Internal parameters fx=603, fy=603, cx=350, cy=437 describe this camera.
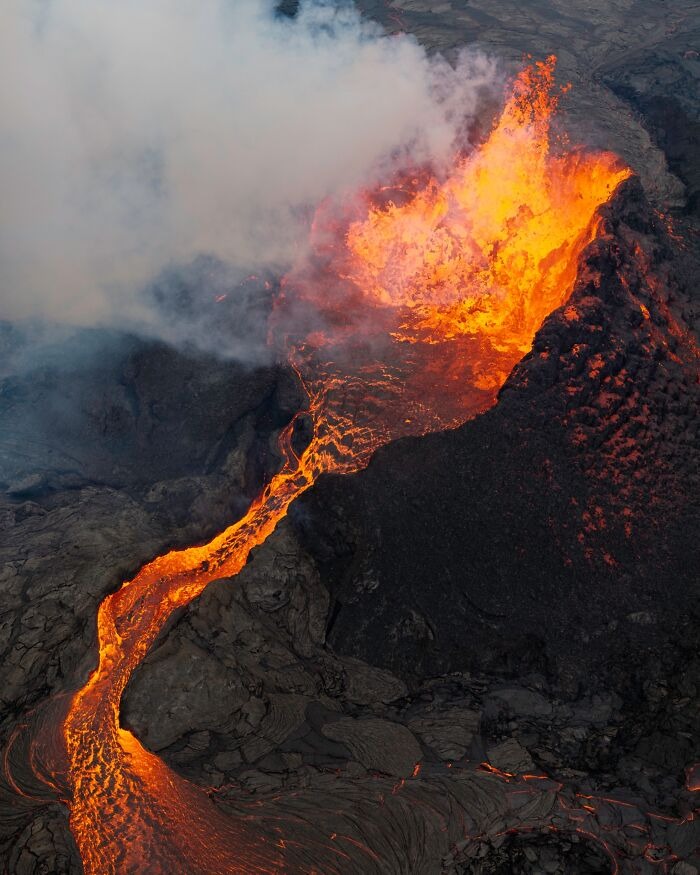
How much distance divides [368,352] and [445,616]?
4.91 m

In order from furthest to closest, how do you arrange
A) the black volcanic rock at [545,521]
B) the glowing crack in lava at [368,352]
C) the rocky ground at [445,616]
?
the black volcanic rock at [545,521]
the glowing crack in lava at [368,352]
the rocky ground at [445,616]

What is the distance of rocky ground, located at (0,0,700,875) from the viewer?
6574 mm

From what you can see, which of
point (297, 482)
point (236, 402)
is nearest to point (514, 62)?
point (236, 402)

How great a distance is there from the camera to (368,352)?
11.0 metres

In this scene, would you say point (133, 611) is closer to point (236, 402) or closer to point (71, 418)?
point (236, 402)

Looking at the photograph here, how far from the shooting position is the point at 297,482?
10008 mm

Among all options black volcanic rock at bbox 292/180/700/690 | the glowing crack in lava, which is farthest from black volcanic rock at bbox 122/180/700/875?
the glowing crack in lava

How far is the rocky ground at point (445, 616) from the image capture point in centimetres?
657

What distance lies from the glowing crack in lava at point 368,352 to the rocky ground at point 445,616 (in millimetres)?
360

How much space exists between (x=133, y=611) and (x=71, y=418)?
5069 millimetres

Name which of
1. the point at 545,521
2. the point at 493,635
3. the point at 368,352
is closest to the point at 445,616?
the point at 493,635

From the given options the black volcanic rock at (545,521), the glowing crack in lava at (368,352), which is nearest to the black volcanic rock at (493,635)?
the black volcanic rock at (545,521)

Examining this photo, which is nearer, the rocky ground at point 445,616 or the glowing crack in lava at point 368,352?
the rocky ground at point 445,616

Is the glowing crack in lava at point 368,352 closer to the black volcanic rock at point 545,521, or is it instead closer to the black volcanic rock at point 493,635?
the black volcanic rock at point 493,635
